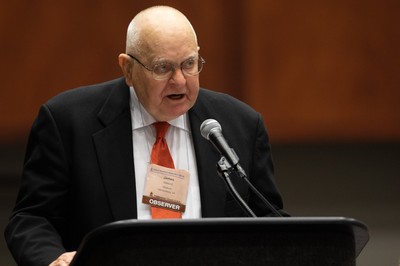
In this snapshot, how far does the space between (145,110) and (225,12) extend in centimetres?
535

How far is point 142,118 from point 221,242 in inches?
51.9

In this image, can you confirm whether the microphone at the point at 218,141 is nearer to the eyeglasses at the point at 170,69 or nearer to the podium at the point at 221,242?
the eyeglasses at the point at 170,69

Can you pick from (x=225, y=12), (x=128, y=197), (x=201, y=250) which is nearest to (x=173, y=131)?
(x=128, y=197)

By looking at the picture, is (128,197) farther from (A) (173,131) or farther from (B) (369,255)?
(B) (369,255)

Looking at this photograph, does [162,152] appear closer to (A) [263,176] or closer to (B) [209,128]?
(A) [263,176]

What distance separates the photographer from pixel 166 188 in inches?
130

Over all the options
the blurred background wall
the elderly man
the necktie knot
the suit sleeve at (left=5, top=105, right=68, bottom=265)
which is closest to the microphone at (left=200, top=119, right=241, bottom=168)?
the elderly man

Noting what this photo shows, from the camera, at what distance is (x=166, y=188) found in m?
3.30

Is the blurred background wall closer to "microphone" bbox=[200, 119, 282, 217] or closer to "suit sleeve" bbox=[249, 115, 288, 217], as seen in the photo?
"suit sleeve" bbox=[249, 115, 288, 217]

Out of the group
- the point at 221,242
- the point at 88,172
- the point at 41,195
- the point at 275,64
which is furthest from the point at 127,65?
the point at 275,64

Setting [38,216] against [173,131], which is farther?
[173,131]

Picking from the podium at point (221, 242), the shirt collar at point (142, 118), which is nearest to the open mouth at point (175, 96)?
the shirt collar at point (142, 118)

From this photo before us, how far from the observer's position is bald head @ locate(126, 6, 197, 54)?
3287mm

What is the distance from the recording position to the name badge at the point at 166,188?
3279 mm
